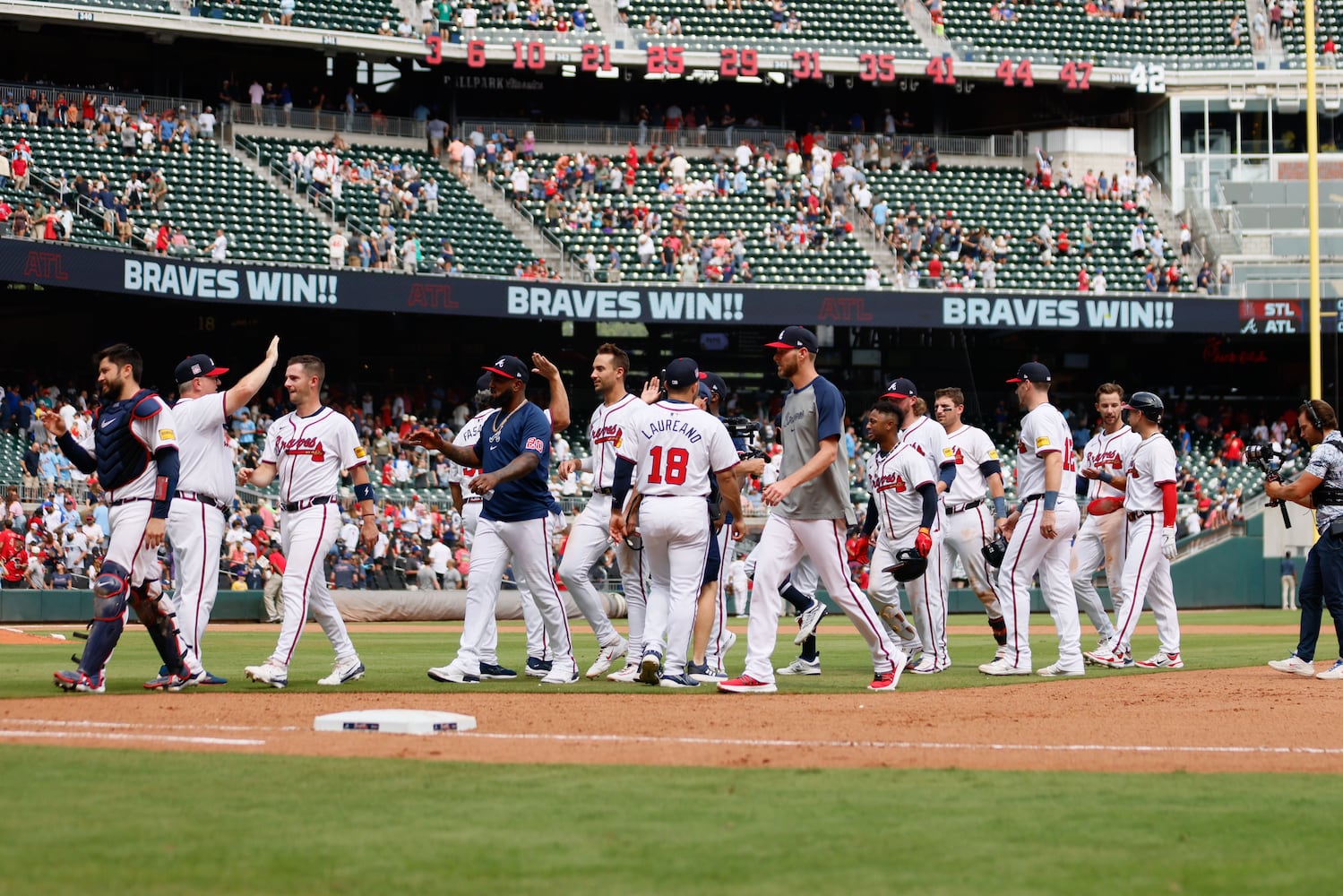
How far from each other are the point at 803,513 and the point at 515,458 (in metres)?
1.88

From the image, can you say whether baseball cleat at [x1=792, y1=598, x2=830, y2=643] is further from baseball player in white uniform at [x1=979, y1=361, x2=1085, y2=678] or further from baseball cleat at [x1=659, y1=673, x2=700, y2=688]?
baseball cleat at [x1=659, y1=673, x2=700, y2=688]

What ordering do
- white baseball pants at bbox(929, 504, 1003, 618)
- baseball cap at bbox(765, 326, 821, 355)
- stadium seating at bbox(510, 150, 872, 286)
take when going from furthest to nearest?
1. stadium seating at bbox(510, 150, 872, 286)
2. white baseball pants at bbox(929, 504, 1003, 618)
3. baseball cap at bbox(765, 326, 821, 355)

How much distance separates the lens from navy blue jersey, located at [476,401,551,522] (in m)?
10.2

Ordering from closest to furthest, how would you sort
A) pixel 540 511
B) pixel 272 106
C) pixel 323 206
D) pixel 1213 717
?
pixel 1213 717, pixel 540 511, pixel 323 206, pixel 272 106

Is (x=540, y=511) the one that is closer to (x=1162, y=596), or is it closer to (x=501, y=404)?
(x=501, y=404)

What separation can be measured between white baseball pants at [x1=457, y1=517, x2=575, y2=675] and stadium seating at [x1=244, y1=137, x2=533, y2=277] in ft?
76.5

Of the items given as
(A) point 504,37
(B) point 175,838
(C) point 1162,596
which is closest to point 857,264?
(A) point 504,37

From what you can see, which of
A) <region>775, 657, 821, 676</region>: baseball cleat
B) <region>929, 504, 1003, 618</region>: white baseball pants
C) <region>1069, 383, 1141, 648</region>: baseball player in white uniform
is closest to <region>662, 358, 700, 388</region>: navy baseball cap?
<region>775, 657, 821, 676</region>: baseball cleat

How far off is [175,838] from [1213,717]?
19.3 feet

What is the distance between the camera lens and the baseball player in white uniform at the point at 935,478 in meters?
11.8

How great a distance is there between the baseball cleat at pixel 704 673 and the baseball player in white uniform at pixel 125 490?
346 cm

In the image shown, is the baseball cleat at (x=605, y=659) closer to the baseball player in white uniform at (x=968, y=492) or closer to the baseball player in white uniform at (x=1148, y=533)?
the baseball player in white uniform at (x=968, y=492)

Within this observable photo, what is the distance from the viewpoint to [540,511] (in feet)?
33.8

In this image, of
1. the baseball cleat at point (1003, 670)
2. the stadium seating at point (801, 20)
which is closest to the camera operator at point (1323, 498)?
the baseball cleat at point (1003, 670)
